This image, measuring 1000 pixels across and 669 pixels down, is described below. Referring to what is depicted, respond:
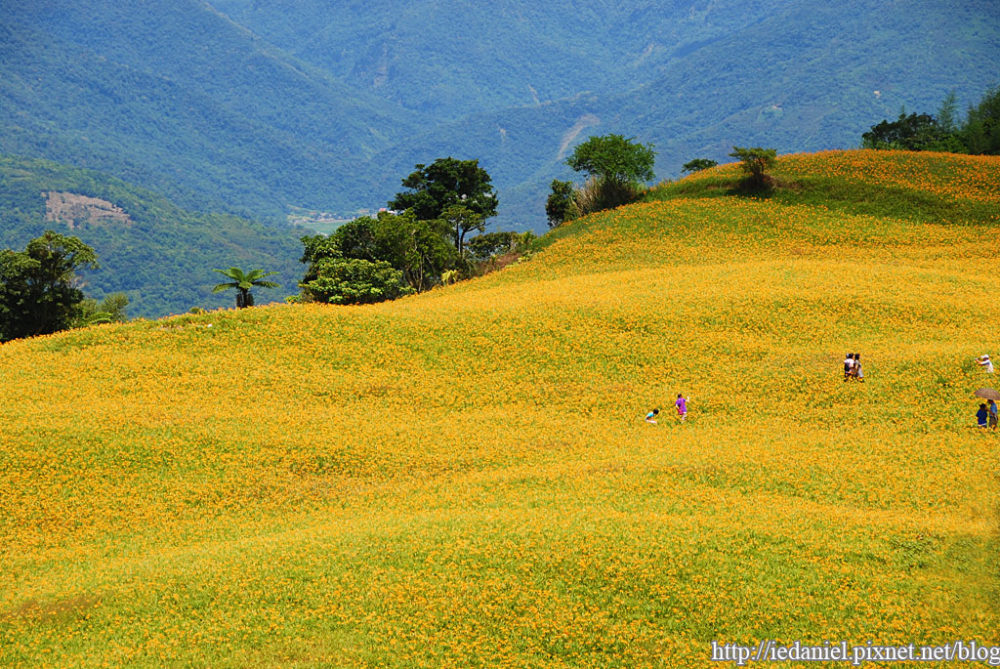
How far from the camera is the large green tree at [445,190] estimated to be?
107000 mm

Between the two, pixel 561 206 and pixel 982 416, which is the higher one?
pixel 561 206

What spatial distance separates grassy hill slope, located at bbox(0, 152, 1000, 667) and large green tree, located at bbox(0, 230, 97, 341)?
22.4 m

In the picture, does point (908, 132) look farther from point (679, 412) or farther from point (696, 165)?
point (679, 412)

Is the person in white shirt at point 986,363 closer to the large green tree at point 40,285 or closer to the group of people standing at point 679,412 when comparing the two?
the group of people standing at point 679,412

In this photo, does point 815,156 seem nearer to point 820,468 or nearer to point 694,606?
point 820,468

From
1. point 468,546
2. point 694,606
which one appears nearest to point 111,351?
point 468,546

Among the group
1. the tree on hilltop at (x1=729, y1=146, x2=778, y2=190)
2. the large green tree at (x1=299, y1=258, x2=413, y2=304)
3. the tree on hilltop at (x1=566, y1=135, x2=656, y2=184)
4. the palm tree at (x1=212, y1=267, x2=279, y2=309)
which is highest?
the tree on hilltop at (x1=566, y1=135, x2=656, y2=184)

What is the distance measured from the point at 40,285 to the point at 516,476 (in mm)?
51047

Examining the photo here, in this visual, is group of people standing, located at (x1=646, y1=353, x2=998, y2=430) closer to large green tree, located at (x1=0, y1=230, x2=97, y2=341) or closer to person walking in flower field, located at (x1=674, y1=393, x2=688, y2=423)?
person walking in flower field, located at (x1=674, y1=393, x2=688, y2=423)

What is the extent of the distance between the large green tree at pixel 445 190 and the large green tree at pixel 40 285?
155ft

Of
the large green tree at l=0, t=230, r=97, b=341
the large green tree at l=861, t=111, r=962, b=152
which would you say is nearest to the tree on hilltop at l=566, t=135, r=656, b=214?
the large green tree at l=0, t=230, r=97, b=341

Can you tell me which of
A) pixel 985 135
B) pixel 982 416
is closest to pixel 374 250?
pixel 982 416

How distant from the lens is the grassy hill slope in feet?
69.9

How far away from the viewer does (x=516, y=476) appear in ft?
100
